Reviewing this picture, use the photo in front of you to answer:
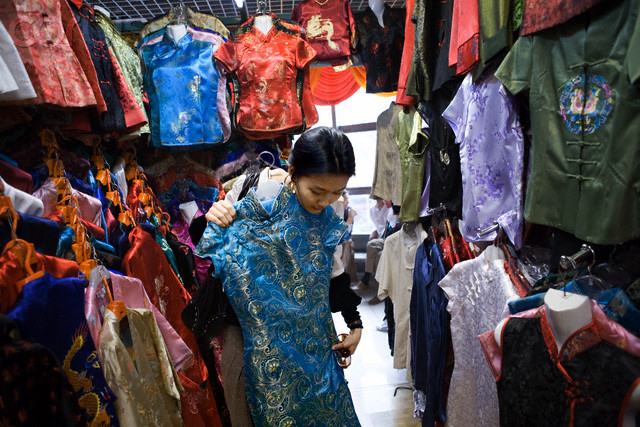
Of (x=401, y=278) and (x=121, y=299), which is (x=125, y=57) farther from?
(x=401, y=278)

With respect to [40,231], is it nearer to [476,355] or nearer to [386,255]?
[476,355]

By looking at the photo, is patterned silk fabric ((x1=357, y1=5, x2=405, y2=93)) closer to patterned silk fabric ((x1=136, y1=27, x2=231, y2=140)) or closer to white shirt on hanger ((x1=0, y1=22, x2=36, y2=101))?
patterned silk fabric ((x1=136, y1=27, x2=231, y2=140))

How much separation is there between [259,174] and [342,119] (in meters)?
4.68

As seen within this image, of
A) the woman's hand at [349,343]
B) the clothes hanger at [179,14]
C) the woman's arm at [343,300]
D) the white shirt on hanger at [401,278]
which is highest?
the clothes hanger at [179,14]

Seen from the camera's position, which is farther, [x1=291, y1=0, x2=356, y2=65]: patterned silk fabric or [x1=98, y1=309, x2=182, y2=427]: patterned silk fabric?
[x1=291, y1=0, x2=356, y2=65]: patterned silk fabric

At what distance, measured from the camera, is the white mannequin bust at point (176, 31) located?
233 cm

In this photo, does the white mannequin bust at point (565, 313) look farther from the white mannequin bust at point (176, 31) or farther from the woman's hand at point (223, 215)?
the white mannequin bust at point (176, 31)

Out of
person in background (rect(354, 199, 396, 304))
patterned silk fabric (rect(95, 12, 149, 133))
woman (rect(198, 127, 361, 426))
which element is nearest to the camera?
woman (rect(198, 127, 361, 426))

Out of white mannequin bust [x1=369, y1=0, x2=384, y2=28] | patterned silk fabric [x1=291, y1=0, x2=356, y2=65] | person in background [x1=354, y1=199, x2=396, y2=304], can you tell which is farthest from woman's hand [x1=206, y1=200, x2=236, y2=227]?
person in background [x1=354, y1=199, x2=396, y2=304]

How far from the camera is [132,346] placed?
1.26m

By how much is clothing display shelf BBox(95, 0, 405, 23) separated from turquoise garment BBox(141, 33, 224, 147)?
54 cm

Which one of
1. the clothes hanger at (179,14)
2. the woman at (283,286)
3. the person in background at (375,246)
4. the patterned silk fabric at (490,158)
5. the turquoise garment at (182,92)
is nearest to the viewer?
the woman at (283,286)

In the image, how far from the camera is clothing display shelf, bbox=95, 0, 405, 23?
2758mm

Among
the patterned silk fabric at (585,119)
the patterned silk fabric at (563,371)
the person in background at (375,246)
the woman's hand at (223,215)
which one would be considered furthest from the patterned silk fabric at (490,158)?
the person in background at (375,246)
